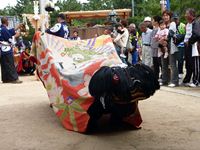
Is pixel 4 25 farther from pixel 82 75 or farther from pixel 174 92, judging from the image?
pixel 82 75

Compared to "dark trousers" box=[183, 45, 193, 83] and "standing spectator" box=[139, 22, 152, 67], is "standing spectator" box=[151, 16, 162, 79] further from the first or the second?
"dark trousers" box=[183, 45, 193, 83]

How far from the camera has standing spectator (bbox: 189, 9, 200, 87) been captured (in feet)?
29.8

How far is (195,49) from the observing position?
30.5 feet

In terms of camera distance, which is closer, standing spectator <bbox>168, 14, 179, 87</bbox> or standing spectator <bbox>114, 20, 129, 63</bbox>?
standing spectator <bbox>168, 14, 179, 87</bbox>

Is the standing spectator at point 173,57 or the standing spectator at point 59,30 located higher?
the standing spectator at point 59,30

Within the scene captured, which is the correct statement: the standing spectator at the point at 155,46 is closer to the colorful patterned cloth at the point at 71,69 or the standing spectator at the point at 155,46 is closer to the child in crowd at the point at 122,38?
the child in crowd at the point at 122,38

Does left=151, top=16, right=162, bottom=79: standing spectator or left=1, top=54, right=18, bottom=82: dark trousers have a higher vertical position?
left=151, top=16, right=162, bottom=79: standing spectator

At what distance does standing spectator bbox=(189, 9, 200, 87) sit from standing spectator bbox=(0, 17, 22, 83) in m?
4.98

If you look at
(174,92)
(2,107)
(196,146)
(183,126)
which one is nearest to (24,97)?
(2,107)

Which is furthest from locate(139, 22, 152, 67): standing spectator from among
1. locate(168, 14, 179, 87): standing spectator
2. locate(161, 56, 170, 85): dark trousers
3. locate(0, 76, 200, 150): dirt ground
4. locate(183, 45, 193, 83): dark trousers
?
locate(0, 76, 200, 150): dirt ground

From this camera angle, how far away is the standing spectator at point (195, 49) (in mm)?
9097

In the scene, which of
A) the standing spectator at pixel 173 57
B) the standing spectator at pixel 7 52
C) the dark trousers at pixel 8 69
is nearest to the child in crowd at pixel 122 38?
the standing spectator at pixel 173 57

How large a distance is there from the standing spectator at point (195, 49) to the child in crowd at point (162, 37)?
0.70 m

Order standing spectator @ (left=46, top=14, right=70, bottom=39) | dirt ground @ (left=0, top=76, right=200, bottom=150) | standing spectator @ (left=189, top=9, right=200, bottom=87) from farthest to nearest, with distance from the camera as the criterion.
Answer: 1. standing spectator @ (left=189, top=9, right=200, bottom=87)
2. standing spectator @ (left=46, top=14, right=70, bottom=39)
3. dirt ground @ (left=0, top=76, right=200, bottom=150)
